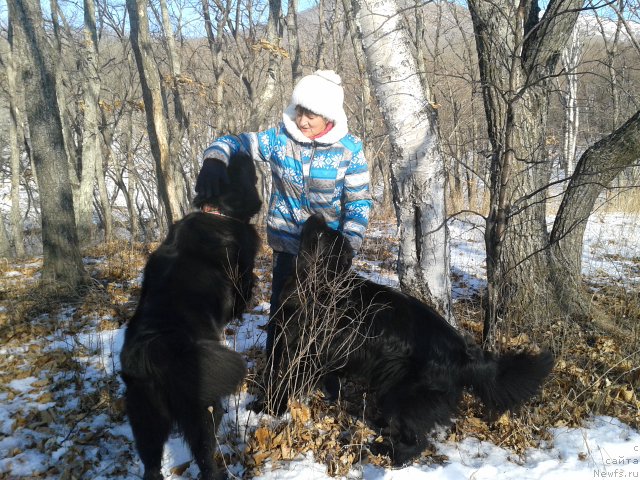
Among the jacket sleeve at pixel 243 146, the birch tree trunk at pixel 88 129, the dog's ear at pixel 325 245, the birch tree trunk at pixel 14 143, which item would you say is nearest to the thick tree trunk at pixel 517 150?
the dog's ear at pixel 325 245

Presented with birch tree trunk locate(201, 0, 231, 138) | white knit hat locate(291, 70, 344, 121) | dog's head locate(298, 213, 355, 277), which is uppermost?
birch tree trunk locate(201, 0, 231, 138)

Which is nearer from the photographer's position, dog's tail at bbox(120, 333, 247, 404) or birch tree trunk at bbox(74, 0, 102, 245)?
dog's tail at bbox(120, 333, 247, 404)

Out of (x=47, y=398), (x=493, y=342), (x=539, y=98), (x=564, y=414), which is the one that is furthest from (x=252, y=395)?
(x=539, y=98)

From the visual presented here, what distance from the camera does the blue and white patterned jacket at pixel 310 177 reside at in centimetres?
244

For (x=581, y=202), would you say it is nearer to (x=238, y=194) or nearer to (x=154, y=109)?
(x=238, y=194)

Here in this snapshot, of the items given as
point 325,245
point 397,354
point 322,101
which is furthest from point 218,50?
point 397,354

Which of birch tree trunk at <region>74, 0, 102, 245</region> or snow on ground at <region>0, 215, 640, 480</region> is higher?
birch tree trunk at <region>74, 0, 102, 245</region>

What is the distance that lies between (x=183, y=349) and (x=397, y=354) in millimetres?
1205

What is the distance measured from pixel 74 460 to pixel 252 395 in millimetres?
1128

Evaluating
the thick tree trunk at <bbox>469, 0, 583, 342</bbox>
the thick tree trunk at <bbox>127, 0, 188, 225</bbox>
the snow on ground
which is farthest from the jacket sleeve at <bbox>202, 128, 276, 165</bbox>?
the thick tree trunk at <bbox>127, 0, 188, 225</bbox>

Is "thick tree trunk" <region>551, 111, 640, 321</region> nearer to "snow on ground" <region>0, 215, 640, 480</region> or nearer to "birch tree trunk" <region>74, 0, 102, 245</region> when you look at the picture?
"snow on ground" <region>0, 215, 640, 480</region>

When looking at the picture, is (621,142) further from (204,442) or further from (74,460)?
(74,460)

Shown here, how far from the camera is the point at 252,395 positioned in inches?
115

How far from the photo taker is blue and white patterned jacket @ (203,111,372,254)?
2.44 meters
